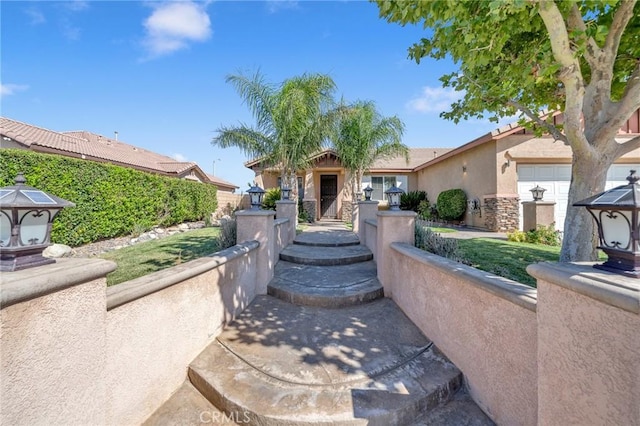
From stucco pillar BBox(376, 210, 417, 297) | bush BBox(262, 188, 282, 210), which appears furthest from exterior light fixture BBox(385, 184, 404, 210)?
bush BBox(262, 188, 282, 210)

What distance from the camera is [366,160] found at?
13750mm

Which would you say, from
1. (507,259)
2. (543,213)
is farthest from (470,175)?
(507,259)

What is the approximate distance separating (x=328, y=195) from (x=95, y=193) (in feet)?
39.9

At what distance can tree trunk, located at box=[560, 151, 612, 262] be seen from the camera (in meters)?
4.53

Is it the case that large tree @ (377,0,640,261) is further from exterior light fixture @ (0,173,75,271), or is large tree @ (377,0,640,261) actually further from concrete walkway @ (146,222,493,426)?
exterior light fixture @ (0,173,75,271)

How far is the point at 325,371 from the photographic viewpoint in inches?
115

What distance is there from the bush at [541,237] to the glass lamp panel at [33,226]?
11546 millimetres

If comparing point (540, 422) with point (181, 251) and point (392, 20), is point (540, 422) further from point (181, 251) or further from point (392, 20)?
point (181, 251)

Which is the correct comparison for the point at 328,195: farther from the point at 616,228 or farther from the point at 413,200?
the point at 616,228

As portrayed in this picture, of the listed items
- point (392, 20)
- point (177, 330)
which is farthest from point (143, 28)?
point (177, 330)

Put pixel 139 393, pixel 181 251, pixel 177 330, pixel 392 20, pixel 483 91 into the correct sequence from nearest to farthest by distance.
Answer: pixel 139 393 < pixel 177 330 < pixel 392 20 < pixel 483 91 < pixel 181 251

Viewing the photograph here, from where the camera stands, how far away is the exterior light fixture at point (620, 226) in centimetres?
148

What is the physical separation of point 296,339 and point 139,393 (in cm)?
177

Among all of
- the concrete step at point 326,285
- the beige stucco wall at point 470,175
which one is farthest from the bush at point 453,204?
the concrete step at point 326,285
